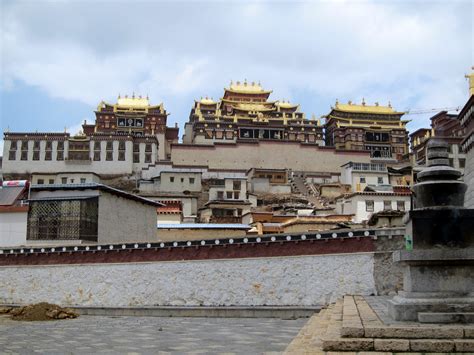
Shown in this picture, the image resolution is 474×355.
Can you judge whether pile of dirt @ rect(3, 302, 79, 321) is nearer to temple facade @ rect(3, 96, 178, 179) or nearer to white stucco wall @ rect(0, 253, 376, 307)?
white stucco wall @ rect(0, 253, 376, 307)

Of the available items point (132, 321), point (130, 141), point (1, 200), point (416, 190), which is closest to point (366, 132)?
point (130, 141)

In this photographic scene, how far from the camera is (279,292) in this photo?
19.6m

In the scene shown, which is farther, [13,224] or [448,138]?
[448,138]

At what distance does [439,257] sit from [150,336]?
823 cm

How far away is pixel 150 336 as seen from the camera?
13.2 metres

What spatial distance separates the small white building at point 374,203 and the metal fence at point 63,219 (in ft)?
79.4

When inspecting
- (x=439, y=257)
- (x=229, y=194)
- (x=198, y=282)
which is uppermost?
(x=229, y=194)

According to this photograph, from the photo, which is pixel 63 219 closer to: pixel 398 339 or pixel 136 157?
pixel 398 339

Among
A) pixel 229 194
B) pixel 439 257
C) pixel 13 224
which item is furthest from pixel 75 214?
pixel 229 194

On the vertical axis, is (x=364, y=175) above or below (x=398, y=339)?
above

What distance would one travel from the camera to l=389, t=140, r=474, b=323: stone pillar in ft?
22.3

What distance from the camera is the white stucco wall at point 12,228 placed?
25.1 meters

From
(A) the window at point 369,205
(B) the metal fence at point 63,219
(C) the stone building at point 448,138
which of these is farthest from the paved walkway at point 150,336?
(C) the stone building at point 448,138

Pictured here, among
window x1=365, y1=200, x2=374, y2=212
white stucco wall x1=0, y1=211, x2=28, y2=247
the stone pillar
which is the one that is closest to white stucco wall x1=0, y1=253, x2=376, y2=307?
white stucco wall x1=0, y1=211, x2=28, y2=247
